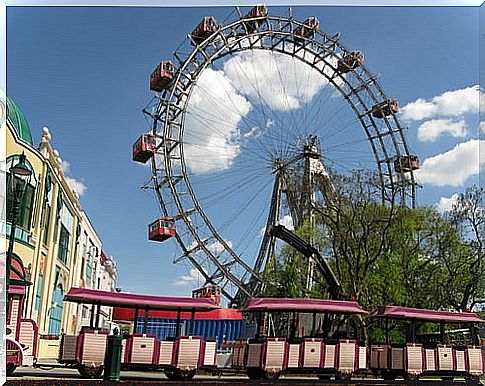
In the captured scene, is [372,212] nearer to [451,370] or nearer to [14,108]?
[451,370]

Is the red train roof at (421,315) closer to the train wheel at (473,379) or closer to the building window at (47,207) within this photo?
the train wheel at (473,379)

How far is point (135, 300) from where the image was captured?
41.4ft

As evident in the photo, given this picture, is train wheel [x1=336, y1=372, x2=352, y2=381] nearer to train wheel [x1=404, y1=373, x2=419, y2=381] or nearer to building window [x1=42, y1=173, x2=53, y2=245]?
train wheel [x1=404, y1=373, x2=419, y2=381]

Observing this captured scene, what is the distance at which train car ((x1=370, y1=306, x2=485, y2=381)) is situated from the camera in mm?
13938

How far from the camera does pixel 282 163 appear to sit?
93.1 ft

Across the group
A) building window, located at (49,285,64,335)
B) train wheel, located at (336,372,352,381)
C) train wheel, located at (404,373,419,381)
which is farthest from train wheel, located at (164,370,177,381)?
building window, located at (49,285,64,335)

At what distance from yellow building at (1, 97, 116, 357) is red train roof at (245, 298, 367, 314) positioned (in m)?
6.30

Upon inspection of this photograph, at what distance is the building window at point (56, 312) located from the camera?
24891 millimetres

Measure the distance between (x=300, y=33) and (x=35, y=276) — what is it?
49.4 feet

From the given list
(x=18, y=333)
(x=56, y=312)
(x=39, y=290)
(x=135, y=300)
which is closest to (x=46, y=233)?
(x=39, y=290)

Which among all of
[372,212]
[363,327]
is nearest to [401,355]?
[363,327]

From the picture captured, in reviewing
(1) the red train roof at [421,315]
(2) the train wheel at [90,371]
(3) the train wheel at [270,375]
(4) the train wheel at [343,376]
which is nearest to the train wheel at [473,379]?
(1) the red train roof at [421,315]

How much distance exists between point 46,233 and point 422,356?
13.7 m

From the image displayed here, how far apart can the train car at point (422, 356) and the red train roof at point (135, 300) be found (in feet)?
12.5
